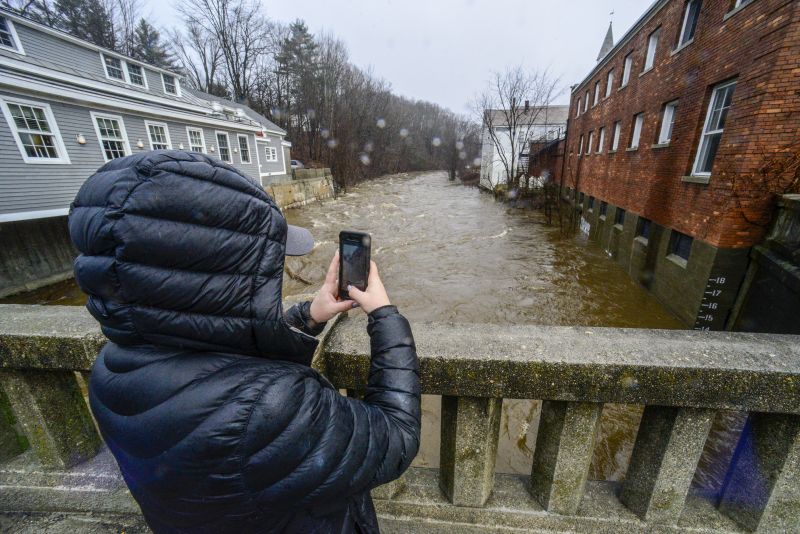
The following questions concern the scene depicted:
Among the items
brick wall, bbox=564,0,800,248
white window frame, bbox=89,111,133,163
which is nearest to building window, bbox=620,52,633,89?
brick wall, bbox=564,0,800,248

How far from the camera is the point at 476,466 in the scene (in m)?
1.48

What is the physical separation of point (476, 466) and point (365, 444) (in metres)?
0.85

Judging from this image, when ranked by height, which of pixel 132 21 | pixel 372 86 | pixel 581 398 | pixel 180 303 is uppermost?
pixel 132 21

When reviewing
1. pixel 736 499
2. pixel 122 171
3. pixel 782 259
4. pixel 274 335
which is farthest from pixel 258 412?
pixel 782 259

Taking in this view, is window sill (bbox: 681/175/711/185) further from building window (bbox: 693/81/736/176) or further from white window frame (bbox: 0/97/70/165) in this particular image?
white window frame (bbox: 0/97/70/165)

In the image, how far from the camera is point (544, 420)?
146 cm

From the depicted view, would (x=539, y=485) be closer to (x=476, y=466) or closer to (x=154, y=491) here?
(x=476, y=466)

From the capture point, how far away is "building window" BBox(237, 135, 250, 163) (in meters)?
20.8

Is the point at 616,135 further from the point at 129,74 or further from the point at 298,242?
the point at 129,74

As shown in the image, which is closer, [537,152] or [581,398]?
[581,398]

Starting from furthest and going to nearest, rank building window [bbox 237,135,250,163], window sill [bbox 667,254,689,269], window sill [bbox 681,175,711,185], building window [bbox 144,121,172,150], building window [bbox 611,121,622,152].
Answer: building window [bbox 237,135,250,163] → building window [bbox 144,121,172,150] → building window [bbox 611,121,622,152] → window sill [bbox 667,254,689,269] → window sill [bbox 681,175,711,185]

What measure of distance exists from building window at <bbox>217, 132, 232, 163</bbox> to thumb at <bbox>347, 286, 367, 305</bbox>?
2119cm

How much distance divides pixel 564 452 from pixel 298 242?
4.58ft

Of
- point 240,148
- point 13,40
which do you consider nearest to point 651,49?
point 240,148
